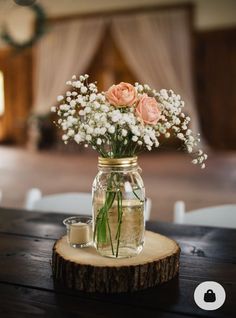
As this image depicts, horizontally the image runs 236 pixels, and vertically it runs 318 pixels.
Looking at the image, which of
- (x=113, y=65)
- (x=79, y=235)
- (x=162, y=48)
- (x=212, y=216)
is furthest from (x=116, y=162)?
(x=113, y=65)

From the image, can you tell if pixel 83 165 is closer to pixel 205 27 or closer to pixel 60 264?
pixel 205 27

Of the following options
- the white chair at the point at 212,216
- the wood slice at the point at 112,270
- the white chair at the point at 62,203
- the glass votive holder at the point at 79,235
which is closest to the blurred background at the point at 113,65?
the white chair at the point at 62,203

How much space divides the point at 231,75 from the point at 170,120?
698cm

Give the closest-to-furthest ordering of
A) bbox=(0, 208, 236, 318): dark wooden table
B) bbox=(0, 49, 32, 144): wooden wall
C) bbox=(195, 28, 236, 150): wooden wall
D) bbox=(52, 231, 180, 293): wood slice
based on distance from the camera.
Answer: bbox=(0, 208, 236, 318): dark wooden table
bbox=(52, 231, 180, 293): wood slice
bbox=(195, 28, 236, 150): wooden wall
bbox=(0, 49, 32, 144): wooden wall

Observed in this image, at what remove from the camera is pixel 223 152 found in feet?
25.3

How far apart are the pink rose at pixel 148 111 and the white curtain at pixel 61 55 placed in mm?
7631

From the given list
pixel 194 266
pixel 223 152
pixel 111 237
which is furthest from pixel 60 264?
pixel 223 152

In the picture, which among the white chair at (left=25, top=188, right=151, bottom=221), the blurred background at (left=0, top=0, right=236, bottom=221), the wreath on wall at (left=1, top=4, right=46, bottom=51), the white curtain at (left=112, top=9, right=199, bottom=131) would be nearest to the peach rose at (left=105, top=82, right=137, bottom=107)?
the white chair at (left=25, top=188, right=151, bottom=221)

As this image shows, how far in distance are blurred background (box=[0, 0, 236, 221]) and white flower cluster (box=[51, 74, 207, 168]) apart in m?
4.71

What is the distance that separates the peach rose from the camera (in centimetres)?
109

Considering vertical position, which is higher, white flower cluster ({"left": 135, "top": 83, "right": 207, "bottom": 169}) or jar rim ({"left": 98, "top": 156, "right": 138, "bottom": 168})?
white flower cluster ({"left": 135, "top": 83, "right": 207, "bottom": 169})

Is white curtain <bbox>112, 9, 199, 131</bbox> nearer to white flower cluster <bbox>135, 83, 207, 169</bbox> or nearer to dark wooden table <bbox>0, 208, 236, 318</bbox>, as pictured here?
dark wooden table <bbox>0, 208, 236, 318</bbox>

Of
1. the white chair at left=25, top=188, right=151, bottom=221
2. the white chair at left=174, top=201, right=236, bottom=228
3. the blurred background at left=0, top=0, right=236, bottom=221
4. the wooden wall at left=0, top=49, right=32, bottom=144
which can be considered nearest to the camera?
the white chair at left=174, top=201, right=236, bottom=228

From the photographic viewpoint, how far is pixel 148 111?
42.6 inches
